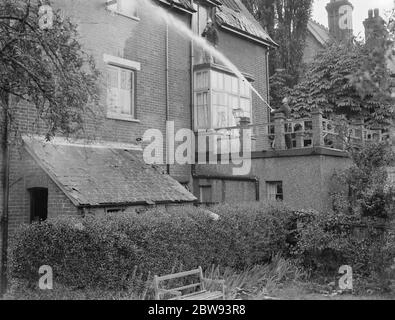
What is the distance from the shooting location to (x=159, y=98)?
1560cm

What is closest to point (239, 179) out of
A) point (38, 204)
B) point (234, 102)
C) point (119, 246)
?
point (234, 102)

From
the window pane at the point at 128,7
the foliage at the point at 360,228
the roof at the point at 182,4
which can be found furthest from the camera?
the roof at the point at 182,4

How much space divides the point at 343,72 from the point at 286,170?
10390 mm

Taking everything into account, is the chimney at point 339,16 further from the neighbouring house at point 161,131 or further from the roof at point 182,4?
the roof at point 182,4

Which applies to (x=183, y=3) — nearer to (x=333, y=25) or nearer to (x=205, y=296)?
(x=205, y=296)

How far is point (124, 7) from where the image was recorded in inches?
583

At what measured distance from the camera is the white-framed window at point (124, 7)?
1428cm

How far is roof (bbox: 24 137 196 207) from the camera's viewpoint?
10.9 meters

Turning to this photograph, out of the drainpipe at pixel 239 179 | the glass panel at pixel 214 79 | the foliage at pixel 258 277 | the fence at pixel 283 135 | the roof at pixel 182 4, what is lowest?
the foliage at pixel 258 277

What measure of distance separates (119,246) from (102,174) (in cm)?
345

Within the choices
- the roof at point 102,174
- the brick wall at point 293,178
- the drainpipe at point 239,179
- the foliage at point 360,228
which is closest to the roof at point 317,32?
the brick wall at point 293,178

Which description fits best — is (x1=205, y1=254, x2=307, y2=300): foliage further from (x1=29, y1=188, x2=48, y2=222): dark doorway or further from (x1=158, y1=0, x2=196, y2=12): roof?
(x1=158, y1=0, x2=196, y2=12): roof

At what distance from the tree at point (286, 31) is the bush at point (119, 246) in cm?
1759
